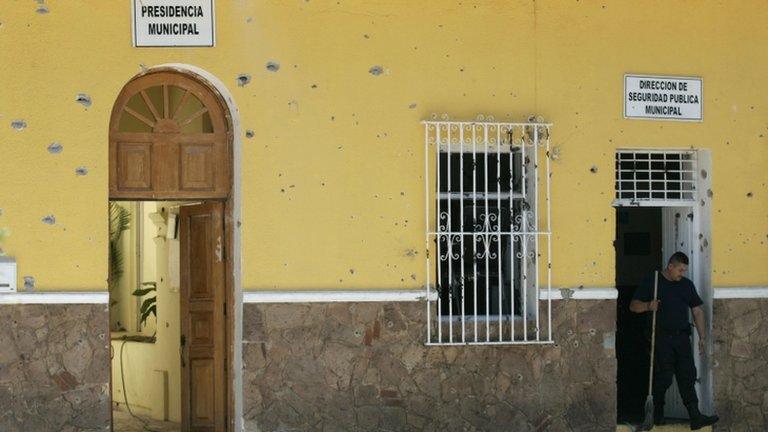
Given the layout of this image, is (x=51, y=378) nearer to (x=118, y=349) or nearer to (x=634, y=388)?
(x=118, y=349)

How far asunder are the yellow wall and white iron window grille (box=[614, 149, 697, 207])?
293 millimetres

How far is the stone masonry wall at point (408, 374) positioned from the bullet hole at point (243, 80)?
6.44 feet

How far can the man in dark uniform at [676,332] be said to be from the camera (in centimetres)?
1170

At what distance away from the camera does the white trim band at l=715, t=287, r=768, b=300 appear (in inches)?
467

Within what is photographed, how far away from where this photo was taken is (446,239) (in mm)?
11227

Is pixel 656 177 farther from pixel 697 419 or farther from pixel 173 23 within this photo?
pixel 173 23

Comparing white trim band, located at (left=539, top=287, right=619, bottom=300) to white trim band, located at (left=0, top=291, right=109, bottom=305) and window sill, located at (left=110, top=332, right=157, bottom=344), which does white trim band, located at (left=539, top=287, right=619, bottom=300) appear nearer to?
white trim band, located at (left=0, top=291, right=109, bottom=305)

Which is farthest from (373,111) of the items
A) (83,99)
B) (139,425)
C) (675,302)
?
(139,425)

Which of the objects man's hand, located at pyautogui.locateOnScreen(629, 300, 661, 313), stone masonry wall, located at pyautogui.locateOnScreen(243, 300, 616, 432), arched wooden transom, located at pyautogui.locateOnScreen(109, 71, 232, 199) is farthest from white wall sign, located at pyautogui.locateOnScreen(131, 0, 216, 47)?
man's hand, located at pyautogui.locateOnScreen(629, 300, 661, 313)

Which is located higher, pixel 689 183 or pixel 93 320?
pixel 689 183

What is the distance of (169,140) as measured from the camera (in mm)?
10984

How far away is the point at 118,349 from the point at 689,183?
7.34 meters

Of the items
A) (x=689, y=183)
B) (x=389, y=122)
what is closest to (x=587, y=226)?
(x=689, y=183)

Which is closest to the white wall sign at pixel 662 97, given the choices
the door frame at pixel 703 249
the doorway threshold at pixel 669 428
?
the door frame at pixel 703 249
